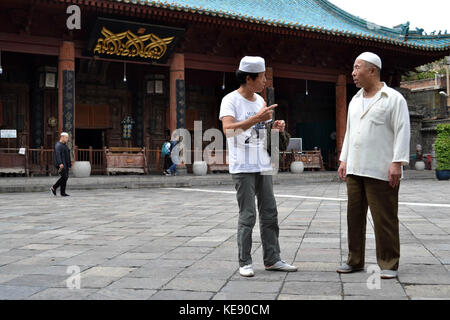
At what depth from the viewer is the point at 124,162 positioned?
48.2ft

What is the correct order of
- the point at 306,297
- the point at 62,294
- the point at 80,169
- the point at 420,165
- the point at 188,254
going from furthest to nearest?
the point at 420,165 → the point at 80,169 → the point at 188,254 → the point at 62,294 → the point at 306,297

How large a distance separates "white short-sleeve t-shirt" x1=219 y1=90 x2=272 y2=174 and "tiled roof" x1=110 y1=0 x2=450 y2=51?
1161 centimetres

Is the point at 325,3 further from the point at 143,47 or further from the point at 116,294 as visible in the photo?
the point at 116,294

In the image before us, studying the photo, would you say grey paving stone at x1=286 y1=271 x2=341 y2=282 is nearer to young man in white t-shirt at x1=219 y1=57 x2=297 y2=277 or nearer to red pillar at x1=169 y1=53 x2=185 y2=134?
young man in white t-shirt at x1=219 y1=57 x2=297 y2=277

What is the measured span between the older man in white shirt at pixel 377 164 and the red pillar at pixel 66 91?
1085cm

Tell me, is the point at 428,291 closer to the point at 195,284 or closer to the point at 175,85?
the point at 195,284

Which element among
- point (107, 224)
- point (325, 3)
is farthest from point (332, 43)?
point (107, 224)

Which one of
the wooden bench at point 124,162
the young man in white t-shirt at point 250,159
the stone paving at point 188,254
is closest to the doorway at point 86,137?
the wooden bench at point 124,162

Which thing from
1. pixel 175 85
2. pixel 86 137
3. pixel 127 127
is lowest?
pixel 86 137

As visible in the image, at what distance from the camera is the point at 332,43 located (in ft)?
55.4

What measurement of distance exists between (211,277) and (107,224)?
3.22 m

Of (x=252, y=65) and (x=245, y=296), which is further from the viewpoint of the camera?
(x=252, y=65)

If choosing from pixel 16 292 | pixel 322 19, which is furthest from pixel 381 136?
pixel 322 19

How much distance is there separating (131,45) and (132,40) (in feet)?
0.57
